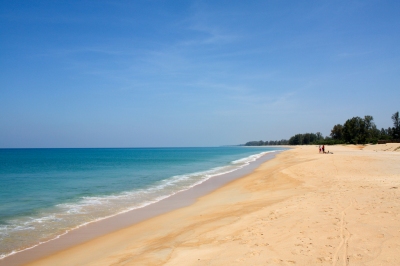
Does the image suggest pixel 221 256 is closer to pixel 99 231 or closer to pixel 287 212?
pixel 287 212

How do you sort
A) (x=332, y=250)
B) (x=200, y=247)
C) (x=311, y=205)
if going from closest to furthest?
(x=332, y=250) < (x=200, y=247) < (x=311, y=205)

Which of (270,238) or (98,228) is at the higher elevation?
(270,238)

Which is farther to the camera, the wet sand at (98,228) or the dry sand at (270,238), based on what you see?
the wet sand at (98,228)

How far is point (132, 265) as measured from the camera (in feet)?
20.2

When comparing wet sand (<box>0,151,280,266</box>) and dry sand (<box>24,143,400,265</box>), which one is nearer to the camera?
dry sand (<box>24,143,400,265</box>)

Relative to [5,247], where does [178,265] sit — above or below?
above

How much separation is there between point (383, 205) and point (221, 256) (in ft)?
19.8

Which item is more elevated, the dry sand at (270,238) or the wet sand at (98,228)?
the dry sand at (270,238)

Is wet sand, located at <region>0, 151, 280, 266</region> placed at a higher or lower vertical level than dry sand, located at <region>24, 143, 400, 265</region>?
lower

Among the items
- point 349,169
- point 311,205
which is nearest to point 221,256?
point 311,205

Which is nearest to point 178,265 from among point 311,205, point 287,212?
point 287,212

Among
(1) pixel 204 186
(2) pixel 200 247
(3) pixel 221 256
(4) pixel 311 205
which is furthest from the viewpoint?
(1) pixel 204 186

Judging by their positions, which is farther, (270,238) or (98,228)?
(98,228)

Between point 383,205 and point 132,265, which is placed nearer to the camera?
point 132,265
